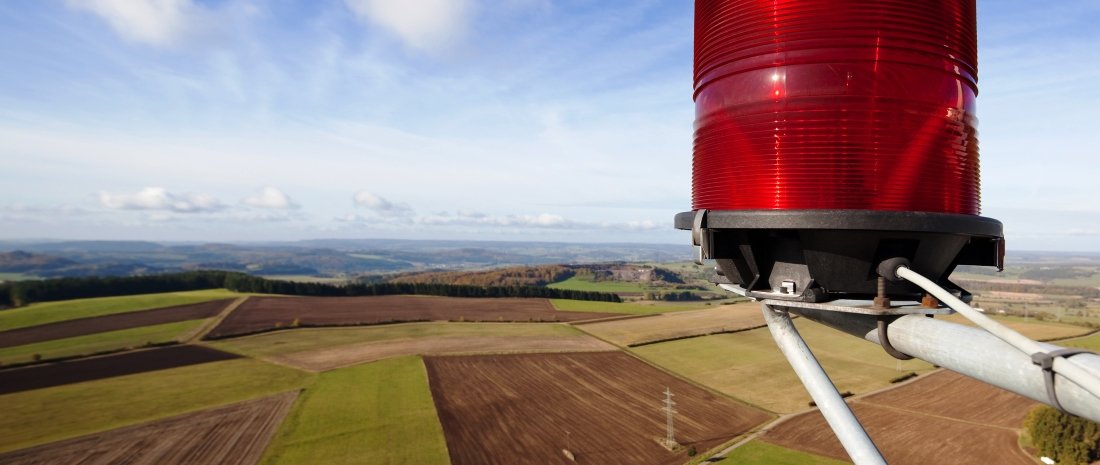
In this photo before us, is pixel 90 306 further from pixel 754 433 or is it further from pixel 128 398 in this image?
pixel 754 433

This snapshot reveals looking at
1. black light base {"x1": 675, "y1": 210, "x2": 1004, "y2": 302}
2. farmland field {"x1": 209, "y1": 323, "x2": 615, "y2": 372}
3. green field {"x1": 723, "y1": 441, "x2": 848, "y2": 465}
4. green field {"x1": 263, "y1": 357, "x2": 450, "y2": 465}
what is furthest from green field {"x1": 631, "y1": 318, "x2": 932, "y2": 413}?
black light base {"x1": 675, "y1": 210, "x2": 1004, "y2": 302}

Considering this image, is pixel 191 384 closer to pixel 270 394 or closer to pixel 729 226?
pixel 270 394

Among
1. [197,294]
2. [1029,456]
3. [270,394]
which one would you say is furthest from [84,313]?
[1029,456]

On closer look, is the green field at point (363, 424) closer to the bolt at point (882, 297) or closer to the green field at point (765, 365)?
the green field at point (765, 365)

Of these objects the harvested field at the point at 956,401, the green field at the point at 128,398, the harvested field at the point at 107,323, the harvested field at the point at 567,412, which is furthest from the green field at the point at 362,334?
the harvested field at the point at 956,401

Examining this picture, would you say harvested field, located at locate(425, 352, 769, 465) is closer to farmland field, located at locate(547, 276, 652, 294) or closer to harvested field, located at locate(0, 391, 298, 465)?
harvested field, located at locate(0, 391, 298, 465)
